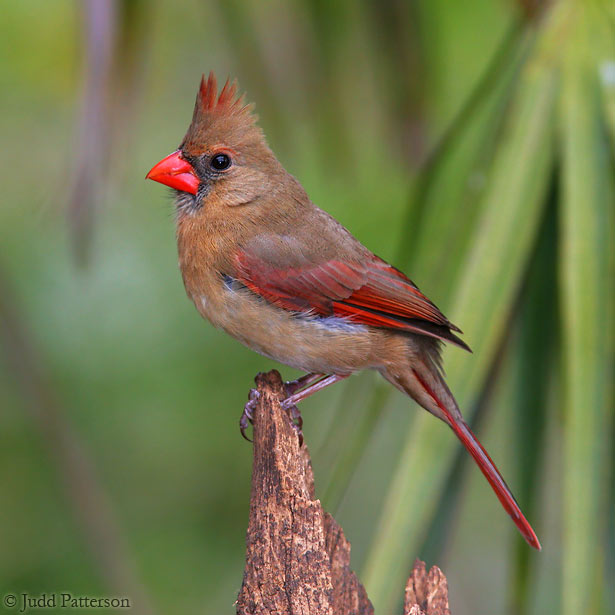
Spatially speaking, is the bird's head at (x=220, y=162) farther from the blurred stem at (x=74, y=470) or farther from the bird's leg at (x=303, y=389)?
the blurred stem at (x=74, y=470)

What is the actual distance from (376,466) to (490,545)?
89 cm

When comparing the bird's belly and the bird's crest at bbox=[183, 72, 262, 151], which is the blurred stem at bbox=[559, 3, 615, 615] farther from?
the bird's crest at bbox=[183, 72, 262, 151]

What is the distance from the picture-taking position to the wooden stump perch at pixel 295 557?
177 cm

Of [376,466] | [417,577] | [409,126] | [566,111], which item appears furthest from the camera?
[376,466]

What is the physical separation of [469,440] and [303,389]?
1.72 feet

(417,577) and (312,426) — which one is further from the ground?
(417,577)

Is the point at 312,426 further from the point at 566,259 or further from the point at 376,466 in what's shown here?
the point at 566,259

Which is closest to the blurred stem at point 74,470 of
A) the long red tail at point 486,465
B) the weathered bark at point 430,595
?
the long red tail at point 486,465

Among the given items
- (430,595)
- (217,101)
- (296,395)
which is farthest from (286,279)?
(430,595)

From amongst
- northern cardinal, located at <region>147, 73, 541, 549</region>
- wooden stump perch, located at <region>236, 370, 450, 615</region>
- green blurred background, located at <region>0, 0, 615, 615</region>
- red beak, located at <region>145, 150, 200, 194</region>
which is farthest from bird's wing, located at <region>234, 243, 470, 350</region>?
wooden stump perch, located at <region>236, 370, 450, 615</region>

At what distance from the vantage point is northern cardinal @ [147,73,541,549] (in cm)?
246

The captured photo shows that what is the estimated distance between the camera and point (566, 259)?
2143 mm

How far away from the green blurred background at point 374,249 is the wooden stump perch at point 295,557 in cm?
13

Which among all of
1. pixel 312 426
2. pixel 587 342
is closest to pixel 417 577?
pixel 587 342
